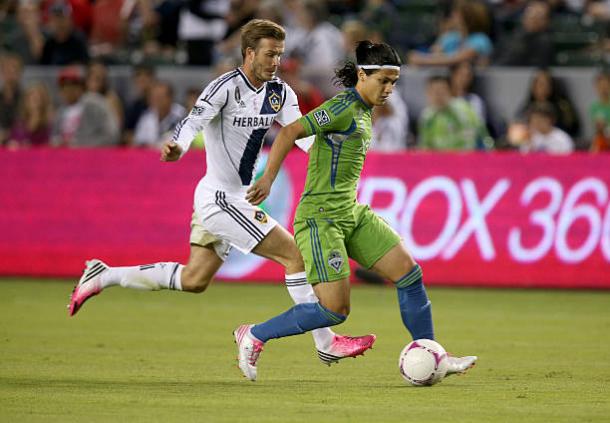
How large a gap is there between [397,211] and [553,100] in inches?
111

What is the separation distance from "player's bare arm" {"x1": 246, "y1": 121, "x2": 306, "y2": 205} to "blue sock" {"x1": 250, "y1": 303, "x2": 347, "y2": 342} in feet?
2.53

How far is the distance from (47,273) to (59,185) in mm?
1082

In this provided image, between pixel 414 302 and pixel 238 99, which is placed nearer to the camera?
pixel 414 302

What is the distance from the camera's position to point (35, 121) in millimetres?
17094

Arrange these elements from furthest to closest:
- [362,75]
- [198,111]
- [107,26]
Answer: [107,26]
[198,111]
[362,75]

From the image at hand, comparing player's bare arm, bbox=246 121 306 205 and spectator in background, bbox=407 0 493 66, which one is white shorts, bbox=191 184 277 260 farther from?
spectator in background, bbox=407 0 493 66

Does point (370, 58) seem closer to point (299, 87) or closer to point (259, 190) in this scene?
point (259, 190)

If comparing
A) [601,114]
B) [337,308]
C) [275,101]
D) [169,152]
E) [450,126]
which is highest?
[275,101]

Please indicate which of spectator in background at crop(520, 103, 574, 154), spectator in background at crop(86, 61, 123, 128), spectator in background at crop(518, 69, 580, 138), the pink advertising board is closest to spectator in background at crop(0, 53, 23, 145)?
spectator in background at crop(86, 61, 123, 128)

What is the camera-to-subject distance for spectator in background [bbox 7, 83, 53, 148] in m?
17.1

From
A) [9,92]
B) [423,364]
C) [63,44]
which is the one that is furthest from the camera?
[63,44]

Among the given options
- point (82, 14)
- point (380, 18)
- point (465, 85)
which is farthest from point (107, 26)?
point (465, 85)

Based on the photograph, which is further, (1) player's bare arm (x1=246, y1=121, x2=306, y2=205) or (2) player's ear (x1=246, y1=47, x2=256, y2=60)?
(2) player's ear (x1=246, y1=47, x2=256, y2=60)

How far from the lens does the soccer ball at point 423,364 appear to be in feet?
Answer: 26.1
